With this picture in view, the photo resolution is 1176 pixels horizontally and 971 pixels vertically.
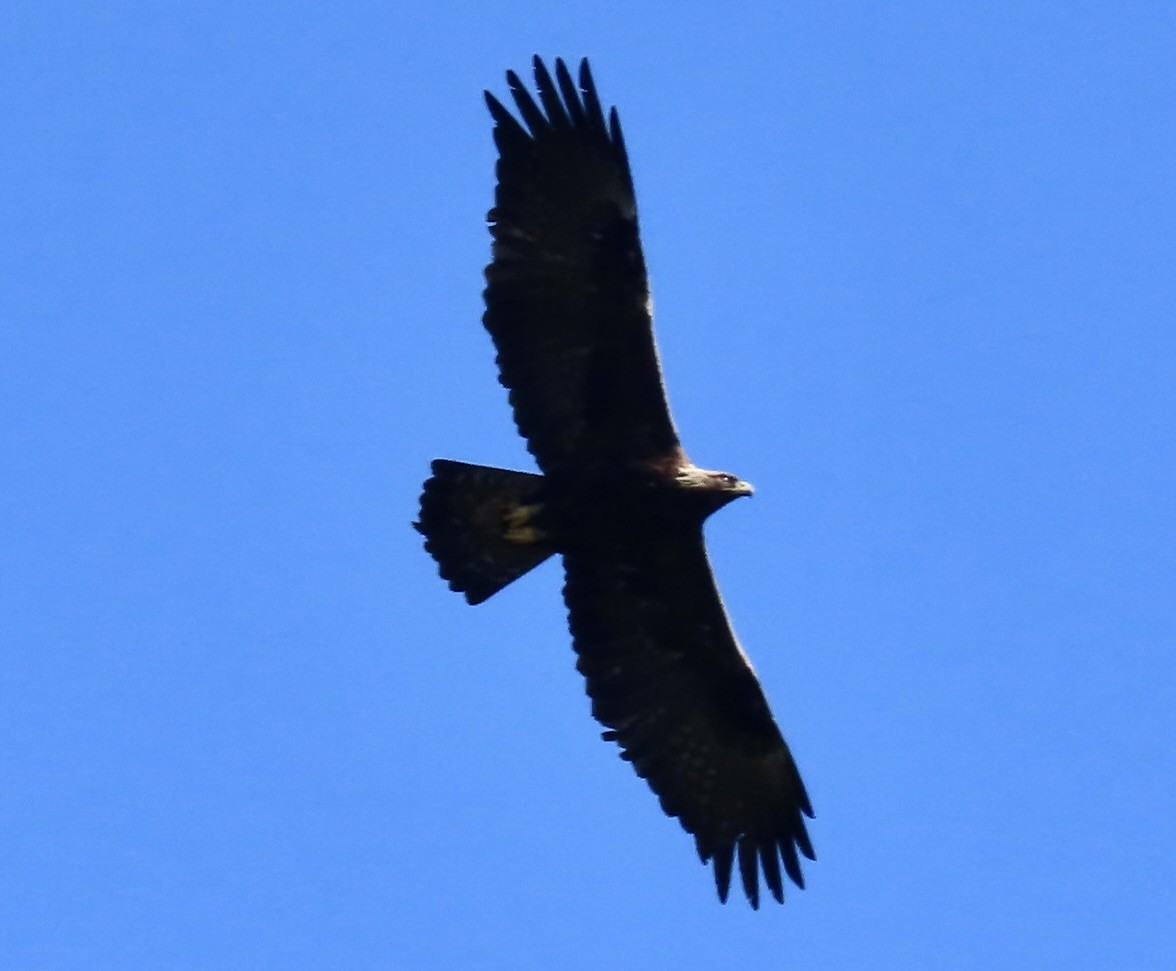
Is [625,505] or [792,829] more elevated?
[625,505]

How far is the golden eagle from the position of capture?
14.5m

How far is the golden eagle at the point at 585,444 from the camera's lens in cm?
1446

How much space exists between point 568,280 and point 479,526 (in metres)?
1.51

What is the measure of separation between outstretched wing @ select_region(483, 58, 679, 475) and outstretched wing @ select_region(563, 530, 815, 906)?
2.96 feet

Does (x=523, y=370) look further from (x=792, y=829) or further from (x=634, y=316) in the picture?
(x=792, y=829)

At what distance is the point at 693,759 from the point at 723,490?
1.75 meters

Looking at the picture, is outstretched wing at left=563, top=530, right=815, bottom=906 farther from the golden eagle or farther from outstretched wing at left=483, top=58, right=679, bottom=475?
outstretched wing at left=483, top=58, right=679, bottom=475

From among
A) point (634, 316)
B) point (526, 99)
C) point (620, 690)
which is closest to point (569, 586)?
point (620, 690)

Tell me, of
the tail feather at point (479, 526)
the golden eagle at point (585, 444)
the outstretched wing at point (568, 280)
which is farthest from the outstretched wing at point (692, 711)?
the outstretched wing at point (568, 280)

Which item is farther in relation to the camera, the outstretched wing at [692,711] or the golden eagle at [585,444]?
the outstretched wing at [692,711]

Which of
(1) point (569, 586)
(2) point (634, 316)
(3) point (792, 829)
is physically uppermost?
(2) point (634, 316)

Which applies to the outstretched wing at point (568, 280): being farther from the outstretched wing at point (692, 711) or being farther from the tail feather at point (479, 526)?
the outstretched wing at point (692, 711)

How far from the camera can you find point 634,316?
1450cm

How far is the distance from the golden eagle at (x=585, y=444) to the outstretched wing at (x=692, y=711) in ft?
0.04
